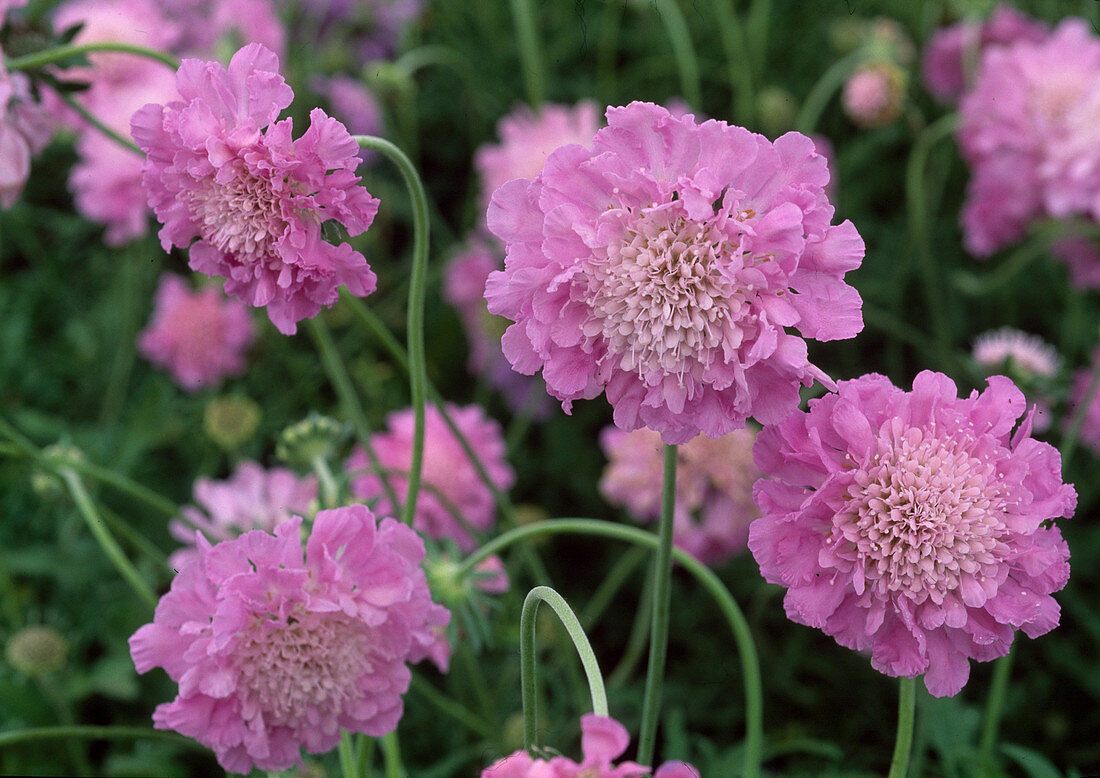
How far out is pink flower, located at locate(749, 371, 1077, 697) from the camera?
0.70 meters

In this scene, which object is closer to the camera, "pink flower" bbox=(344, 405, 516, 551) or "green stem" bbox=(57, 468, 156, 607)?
"green stem" bbox=(57, 468, 156, 607)

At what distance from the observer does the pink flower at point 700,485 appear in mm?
1354

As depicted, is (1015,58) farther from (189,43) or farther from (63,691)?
(63,691)

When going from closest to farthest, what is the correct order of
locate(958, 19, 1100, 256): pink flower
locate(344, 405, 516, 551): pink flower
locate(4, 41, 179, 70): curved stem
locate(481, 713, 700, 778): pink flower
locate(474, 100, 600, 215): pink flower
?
locate(481, 713, 700, 778): pink flower → locate(4, 41, 179, 70): curved stem → locate(344, 405, 516, 551): pink flower → locate(958, 19, 1100, 256): pink flower → locate(474, 100, 600, 215): pink flower

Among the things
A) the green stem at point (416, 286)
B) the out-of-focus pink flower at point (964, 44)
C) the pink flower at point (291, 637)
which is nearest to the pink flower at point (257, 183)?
the green stem at point (416, 286)

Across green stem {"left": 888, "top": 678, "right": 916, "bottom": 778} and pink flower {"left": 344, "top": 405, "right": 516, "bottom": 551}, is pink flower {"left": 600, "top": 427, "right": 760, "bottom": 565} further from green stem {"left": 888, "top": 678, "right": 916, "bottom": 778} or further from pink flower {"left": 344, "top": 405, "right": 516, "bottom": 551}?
green stem {"left": 888, "top": 678, "right": 916, "bottom": 778}

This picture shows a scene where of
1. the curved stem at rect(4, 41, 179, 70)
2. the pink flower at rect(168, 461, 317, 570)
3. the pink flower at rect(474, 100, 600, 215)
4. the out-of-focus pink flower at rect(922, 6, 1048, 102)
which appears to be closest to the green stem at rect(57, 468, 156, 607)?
the pink flower at rect(168, 461, 317, 570)

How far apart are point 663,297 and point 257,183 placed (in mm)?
282

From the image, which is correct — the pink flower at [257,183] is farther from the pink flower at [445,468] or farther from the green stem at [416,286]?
the pink flower at [445,468]

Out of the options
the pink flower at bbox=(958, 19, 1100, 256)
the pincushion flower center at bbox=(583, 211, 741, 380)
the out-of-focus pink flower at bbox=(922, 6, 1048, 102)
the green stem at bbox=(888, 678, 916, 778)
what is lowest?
the green stem at bbox=(888, 678, 916, 778)

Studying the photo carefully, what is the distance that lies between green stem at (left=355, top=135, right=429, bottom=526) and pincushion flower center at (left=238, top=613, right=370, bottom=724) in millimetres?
141

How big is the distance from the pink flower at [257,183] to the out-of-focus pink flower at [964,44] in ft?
Result: 4.49

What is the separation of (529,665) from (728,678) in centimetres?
85

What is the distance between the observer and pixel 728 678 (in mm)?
1483
